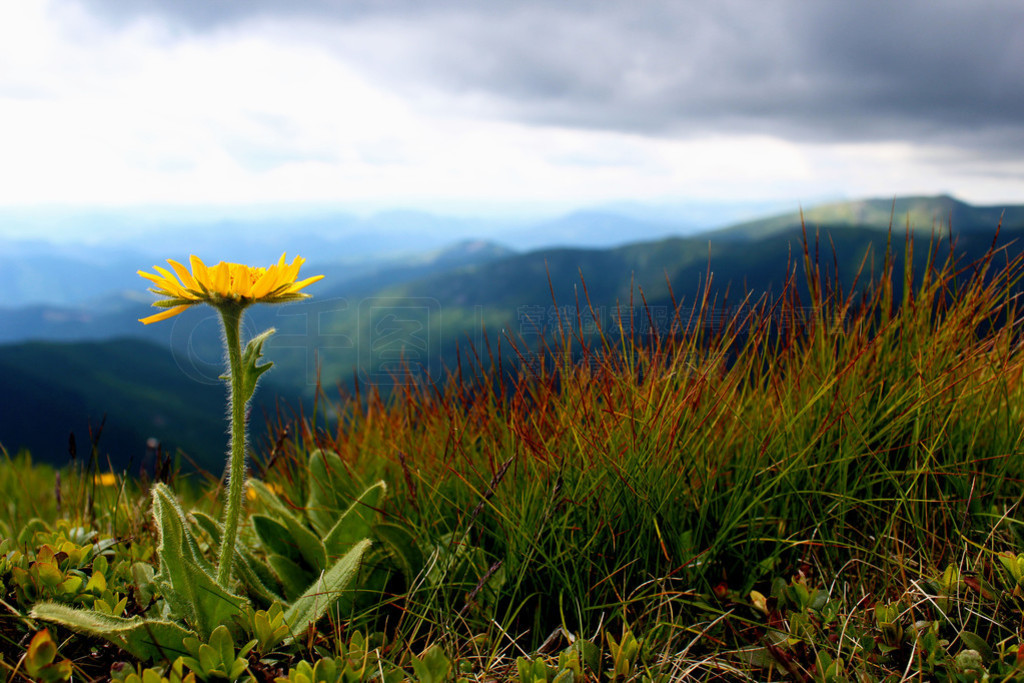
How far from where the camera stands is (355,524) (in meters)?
2.23

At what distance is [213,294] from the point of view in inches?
68.9

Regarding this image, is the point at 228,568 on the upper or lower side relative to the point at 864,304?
lower

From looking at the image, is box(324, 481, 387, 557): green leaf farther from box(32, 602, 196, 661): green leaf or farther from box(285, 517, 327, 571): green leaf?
box(32, 602, 196, 661): green leaf

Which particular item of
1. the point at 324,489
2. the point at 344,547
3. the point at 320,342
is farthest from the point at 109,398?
the point at 344,547

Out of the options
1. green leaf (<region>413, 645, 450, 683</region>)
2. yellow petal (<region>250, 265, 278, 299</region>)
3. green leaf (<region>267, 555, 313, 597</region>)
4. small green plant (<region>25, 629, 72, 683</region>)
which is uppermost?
yellow petal (<region>250, 265, 278, 299</region>)

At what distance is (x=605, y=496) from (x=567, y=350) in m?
0.61

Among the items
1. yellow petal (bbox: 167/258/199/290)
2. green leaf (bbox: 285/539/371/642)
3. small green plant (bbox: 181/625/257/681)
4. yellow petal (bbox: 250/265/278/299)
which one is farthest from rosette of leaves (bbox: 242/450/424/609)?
yellow petal (bbox: 167/258/199/290)

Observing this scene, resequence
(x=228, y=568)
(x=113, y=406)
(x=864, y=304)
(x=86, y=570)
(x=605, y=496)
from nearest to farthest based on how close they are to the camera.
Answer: (x=228, y=568)
(x=605, y=496)
(x=86, y=570)
(x=864, y=304)
(x=113, y=406)

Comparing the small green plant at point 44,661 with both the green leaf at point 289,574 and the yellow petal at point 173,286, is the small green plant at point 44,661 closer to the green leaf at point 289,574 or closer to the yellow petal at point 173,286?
the green leaf at point 289,574

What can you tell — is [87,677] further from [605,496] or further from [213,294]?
[605,496]

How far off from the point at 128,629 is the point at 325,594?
52cm

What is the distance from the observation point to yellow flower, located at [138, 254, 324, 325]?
1745 millimetres

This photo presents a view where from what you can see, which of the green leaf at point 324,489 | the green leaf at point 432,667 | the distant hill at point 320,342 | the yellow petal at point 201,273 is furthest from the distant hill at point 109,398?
the green leaf at point 432,667

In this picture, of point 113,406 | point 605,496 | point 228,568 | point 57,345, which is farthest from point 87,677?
point 57,345
